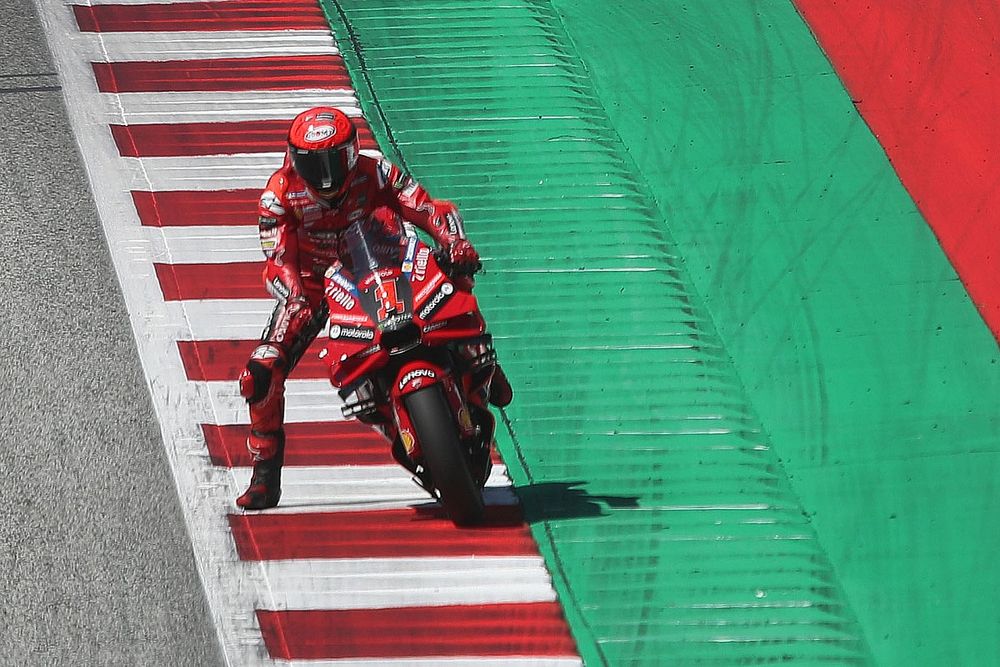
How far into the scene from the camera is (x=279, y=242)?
276 inches

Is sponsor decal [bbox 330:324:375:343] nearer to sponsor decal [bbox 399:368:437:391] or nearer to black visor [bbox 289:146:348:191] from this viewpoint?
sponsor decal [bbox 399:368:437:391]

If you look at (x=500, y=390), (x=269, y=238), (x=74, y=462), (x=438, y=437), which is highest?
(x=269, y=238)

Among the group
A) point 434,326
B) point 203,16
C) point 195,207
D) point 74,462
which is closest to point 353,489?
point 434,326

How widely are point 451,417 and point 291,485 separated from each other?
1.53m

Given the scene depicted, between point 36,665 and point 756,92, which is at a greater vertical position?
point 756,92

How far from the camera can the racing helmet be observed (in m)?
6.57

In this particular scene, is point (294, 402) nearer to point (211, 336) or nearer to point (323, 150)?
point (211, 336)

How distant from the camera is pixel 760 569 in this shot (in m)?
6.92

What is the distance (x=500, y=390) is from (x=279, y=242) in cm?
153

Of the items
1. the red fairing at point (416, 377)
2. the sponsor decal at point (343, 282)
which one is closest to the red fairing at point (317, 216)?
the sponsor decal at point (343, 282)

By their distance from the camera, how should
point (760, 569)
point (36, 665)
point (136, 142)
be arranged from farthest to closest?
point (136, 142) < point (760, 569) < point (36, 665)

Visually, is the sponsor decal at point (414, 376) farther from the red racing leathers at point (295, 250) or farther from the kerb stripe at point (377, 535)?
the kerb stripe at point (377, 535)

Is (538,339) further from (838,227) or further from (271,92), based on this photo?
(271,92)

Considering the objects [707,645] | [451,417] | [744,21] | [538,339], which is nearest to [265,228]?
[451,417]
